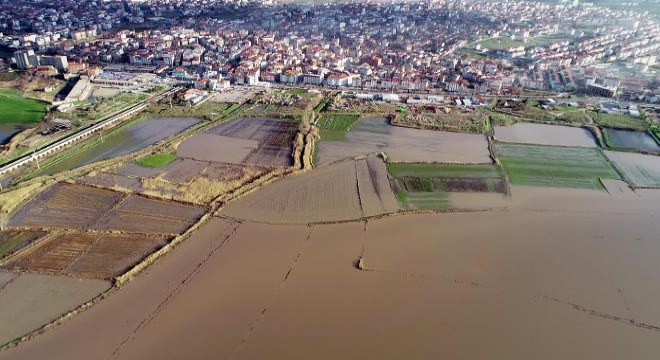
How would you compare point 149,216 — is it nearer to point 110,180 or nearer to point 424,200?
point 110,180

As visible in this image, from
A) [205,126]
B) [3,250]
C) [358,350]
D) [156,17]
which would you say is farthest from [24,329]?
[156,17]

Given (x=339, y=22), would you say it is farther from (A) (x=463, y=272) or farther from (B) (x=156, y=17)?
(A) (x=463, y=272)

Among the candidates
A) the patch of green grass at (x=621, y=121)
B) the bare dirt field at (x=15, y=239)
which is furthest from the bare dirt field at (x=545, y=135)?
the bare dirt field at (x=15, y=239)

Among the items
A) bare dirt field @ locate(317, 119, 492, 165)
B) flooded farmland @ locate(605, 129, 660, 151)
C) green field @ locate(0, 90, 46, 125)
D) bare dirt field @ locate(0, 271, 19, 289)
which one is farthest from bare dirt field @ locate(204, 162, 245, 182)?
flooded farmland @ locate(605, 129, 660, 151)

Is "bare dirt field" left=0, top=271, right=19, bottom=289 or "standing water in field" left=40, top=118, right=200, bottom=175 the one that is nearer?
"bare dirt field" left=0, top=271, right=19, bottom=289

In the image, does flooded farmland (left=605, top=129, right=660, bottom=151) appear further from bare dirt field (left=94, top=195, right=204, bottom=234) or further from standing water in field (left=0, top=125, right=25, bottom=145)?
standing water in field (left=0, top=125, right=25, bottom=145)

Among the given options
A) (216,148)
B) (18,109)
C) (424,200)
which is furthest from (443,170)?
(18,109)
